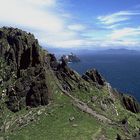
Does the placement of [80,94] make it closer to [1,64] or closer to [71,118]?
[71,118]

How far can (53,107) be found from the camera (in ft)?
577

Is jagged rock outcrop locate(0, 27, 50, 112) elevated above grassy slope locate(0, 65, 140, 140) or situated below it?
above

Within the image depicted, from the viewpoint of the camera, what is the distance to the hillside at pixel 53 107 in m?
160

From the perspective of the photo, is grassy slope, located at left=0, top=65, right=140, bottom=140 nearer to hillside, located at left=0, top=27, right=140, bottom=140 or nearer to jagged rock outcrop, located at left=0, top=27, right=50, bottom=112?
hillside, located at left=0, top=27, right=140, bottom=140

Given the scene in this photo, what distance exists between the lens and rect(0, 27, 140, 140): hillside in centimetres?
16038

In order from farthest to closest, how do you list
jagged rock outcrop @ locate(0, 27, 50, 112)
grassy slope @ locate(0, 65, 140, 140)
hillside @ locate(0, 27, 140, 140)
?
1. jagged rock outcrop @ locate(0, 27, 50, 112)
2. hillside @ locate(0, 27, 140, 140)
3. grassy slope @ locate(0, 65, 140, 140)

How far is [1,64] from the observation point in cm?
19725

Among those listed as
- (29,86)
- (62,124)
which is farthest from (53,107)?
(29,86)

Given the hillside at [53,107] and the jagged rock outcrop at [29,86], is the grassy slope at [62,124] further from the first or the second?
the jagged rock outcrop at [29,86]

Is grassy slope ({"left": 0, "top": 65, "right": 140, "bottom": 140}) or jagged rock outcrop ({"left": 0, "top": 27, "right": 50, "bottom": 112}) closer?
grassy slope ({"left": 0, "top": 65, "right": 140, "bottom": 140})

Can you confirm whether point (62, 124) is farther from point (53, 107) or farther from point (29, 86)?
point (29, 86)

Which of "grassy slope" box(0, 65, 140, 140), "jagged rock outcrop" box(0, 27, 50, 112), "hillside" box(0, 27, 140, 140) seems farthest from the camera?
"jagged rock outcrop" box(0, 27, 50, 112)

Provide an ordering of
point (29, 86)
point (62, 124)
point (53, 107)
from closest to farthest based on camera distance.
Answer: point (62, 124) → point (53, 107) → point (29, 86)

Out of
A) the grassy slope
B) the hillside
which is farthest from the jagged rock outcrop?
the grassy slope
